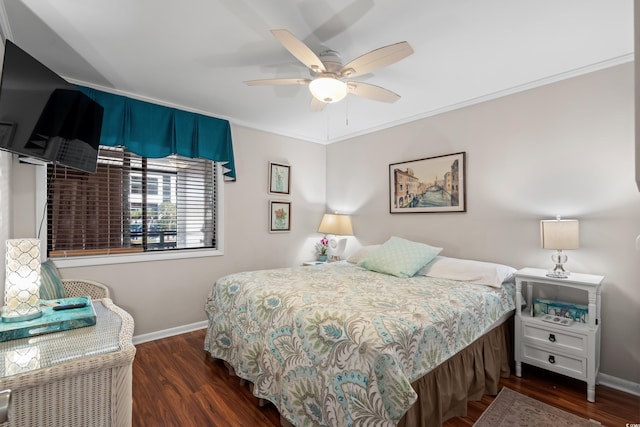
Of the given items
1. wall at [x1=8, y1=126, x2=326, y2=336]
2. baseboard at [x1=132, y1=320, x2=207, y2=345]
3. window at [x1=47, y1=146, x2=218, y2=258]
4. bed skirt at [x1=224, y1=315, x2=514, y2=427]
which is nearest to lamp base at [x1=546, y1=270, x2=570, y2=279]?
bed skirt at [x1=224, y1=315, x2=514, y2=427]

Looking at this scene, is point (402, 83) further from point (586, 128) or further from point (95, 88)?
point (95, 88)

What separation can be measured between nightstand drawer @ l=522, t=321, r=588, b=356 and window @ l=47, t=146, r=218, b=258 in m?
3.20

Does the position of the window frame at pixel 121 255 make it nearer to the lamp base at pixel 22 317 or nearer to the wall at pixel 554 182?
the lamp base at pixel 22 317

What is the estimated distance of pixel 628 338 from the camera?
225 centimetres

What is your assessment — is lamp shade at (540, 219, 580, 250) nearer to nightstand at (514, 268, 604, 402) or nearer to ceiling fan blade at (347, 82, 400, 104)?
nightstand at (514, 268, 604, 402)

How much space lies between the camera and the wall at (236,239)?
289 centimetres

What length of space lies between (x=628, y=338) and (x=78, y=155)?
13.1 ft

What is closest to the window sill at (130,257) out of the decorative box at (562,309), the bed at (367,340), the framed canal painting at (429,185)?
the bed at (367,340)

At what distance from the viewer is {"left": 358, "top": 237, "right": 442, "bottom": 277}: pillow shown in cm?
282

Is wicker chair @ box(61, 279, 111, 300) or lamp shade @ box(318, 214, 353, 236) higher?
lamp shade @ box(318, 214, 353, 236)

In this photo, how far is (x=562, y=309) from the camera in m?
2.35

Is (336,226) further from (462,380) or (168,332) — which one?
(462,380)

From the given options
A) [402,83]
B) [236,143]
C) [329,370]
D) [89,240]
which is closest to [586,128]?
[402,83]

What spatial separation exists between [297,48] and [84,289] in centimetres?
264
